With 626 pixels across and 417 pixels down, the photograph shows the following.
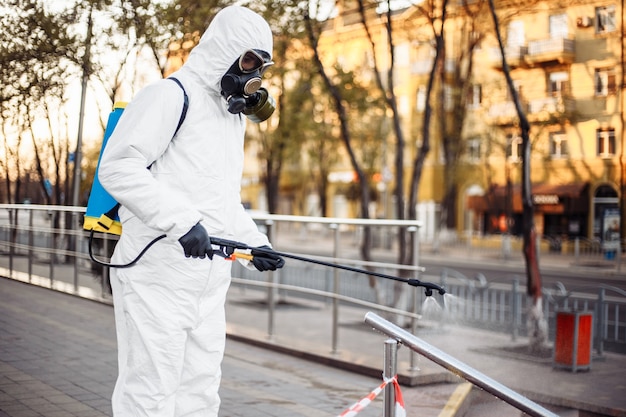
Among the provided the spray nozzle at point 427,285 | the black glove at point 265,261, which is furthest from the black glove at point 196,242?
the spray nozzle at point 427,285

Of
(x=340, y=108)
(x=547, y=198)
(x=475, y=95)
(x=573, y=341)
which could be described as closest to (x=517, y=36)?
(x=340, y=108)

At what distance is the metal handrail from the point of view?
3.09 meters

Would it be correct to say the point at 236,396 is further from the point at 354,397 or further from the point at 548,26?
the point at 548,26

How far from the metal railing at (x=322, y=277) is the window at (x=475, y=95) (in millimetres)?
14898

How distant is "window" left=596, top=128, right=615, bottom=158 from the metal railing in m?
4.74

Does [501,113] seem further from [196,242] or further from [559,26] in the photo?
[196,242]

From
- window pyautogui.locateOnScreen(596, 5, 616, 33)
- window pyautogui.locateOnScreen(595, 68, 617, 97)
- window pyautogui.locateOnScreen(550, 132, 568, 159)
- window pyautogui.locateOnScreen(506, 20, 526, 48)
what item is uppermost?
window pyautogui.locateOnScreen(506, 20, 526, 48)

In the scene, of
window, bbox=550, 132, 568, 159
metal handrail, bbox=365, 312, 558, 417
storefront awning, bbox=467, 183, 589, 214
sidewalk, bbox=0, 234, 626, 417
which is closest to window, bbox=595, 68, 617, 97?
sidewalk, bbox=0, 234, 626, 417

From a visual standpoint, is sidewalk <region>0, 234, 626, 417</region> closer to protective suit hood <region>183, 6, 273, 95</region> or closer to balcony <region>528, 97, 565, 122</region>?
protective suit hood <region>183, 6, 273, 95</region>

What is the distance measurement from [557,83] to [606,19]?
568cm

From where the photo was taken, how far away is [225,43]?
139 inches

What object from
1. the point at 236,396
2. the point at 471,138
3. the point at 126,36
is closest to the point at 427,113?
the point at 126,36

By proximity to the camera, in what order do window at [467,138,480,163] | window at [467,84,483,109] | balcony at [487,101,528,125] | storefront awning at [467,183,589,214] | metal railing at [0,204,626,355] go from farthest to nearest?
window at [467,138,480,163] < window at [467,84,483,109] < balcony at [487,101,528,125] < storefront awning at [467,183,589,214] < metal railing at [0,204,626,355]

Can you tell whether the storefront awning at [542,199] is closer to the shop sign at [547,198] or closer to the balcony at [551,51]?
the shop sign at [547,198]
